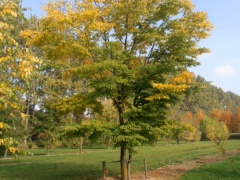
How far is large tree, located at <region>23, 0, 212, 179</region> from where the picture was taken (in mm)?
10992

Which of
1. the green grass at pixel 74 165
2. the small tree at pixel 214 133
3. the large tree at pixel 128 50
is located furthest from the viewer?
the green grass at pixel 74 165

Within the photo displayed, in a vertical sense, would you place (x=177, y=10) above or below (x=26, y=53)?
above

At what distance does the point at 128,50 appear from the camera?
12.3 meters

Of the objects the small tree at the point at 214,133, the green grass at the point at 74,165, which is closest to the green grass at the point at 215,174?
the small tree at the point at 214,133

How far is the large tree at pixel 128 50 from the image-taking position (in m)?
11.0

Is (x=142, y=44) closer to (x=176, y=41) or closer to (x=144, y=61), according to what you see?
(x=144, y=61)

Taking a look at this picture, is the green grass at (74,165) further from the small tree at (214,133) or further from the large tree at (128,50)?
the small tree at (214,133)

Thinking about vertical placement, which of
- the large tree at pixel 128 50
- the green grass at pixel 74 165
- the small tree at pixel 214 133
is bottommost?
the green grass at pixel 74 165

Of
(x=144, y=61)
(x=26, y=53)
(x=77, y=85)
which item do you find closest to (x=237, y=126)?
(x=77, y=85)

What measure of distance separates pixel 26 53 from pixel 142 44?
10160mm

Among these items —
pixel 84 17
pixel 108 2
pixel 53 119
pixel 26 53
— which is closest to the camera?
pixel 26 53

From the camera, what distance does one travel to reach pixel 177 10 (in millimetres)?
12227

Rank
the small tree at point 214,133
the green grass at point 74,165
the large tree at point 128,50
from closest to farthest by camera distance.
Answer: the small tree at point 214,133 < the large tree at point 128,50 < the green grass at point 74,165

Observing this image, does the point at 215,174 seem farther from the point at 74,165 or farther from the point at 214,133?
the point at 74,165
